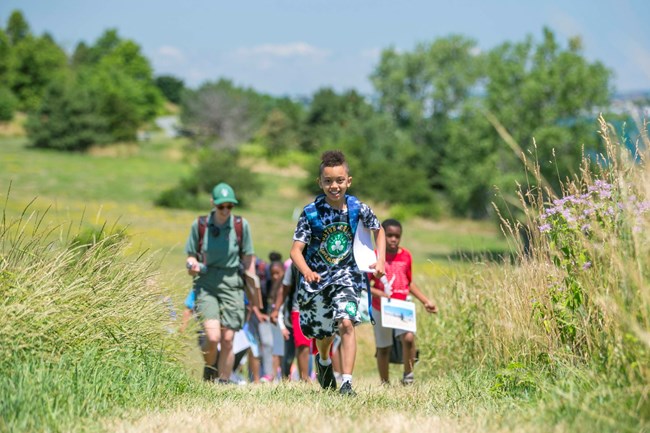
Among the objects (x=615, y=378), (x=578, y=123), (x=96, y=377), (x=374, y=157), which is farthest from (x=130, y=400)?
(x=374, y=157)

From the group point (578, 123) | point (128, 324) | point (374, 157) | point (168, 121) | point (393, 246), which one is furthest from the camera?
point (168, 121)

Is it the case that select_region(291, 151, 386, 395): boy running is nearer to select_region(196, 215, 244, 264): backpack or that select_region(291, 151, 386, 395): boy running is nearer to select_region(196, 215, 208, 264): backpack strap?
select_region(196, 215, 244, 264): backpack

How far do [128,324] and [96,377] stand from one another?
1.18 metres

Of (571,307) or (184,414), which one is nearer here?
(184,414)

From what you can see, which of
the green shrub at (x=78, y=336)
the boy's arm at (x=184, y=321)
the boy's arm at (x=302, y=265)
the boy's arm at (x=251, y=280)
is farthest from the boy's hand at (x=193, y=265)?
the boy's arm at (x=302, y=265)

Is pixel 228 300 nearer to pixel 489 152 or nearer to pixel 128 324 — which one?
pixel 128 324

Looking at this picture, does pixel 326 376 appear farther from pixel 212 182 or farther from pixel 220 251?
pixel 212 182

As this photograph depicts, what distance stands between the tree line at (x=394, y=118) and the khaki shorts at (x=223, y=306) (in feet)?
101

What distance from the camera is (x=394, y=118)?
265 feet

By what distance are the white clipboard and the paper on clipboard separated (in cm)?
222

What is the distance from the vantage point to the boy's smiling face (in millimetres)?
7098

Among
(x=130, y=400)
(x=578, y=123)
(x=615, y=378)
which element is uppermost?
(x=578, y=123)

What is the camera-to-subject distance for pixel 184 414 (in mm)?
5457

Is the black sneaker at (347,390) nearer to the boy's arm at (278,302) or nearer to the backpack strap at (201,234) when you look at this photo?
the backpack strap at (201,234)
